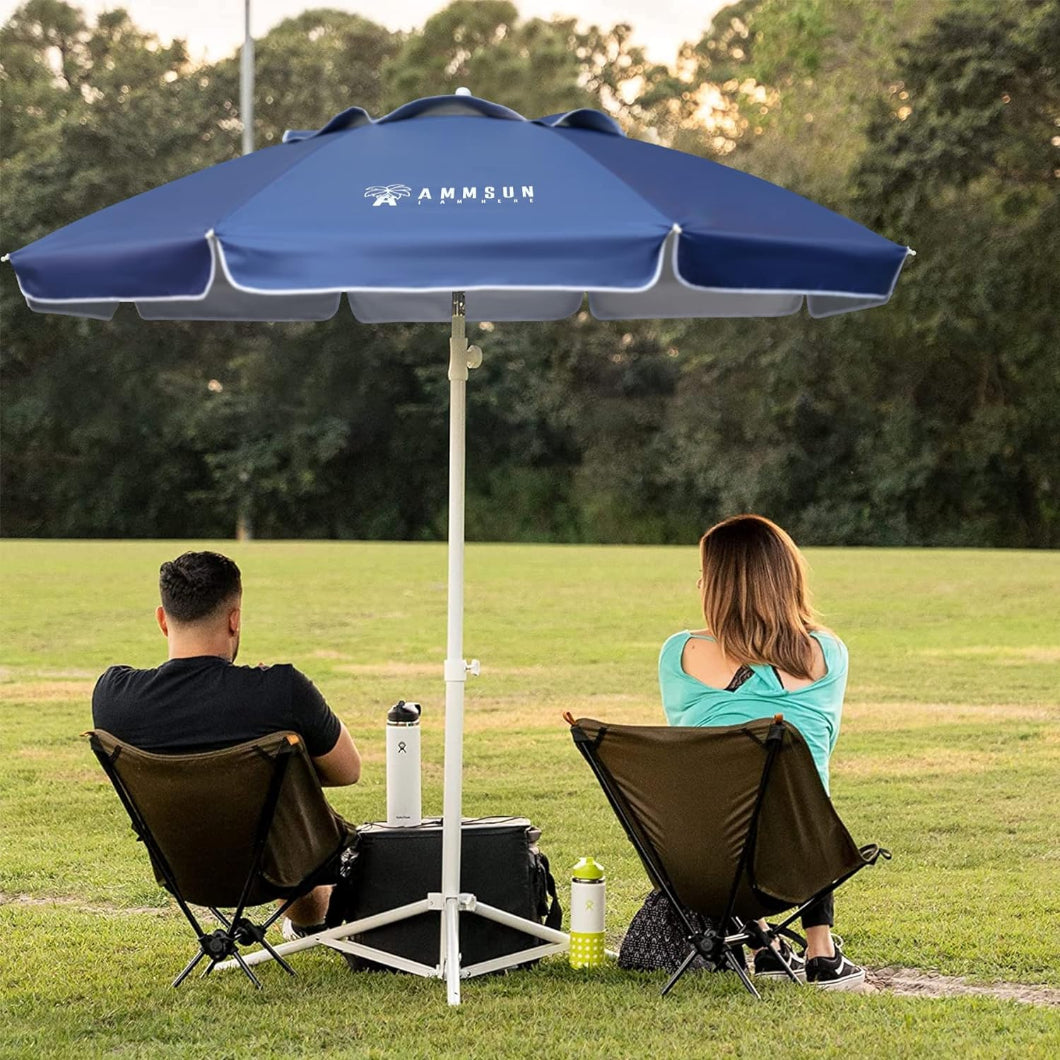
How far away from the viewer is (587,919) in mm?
4574

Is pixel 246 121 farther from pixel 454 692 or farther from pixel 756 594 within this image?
pixel 756 594

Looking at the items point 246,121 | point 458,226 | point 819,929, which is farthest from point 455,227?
point 246,121

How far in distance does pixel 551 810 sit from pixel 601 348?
33.8m

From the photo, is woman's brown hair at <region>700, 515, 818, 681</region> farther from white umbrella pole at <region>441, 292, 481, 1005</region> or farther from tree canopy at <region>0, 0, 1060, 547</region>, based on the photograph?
tree canopy at <region>0, 0, 1060, 547</region>

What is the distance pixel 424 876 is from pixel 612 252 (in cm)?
191

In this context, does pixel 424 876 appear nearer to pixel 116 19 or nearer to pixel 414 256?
pixel 414 256

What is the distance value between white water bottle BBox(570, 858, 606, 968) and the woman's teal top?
0.49 m

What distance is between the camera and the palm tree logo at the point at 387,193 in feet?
11.9

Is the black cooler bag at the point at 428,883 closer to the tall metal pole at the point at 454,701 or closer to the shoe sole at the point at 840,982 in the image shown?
the tall metal pole at the point at 454,701

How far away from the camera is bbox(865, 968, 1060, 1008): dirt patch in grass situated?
4.48m

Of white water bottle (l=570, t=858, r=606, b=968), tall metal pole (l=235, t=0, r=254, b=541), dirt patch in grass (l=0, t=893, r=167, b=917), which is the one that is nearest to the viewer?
white water bottle (l=570, t=858, r=606, b=968)

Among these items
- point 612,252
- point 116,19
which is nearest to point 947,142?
point 116,19

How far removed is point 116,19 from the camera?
153 feet

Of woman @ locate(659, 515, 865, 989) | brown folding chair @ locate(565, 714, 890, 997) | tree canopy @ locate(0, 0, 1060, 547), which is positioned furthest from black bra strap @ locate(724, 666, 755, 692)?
tree canopy @ locate(0, 0, 1060, 547)
